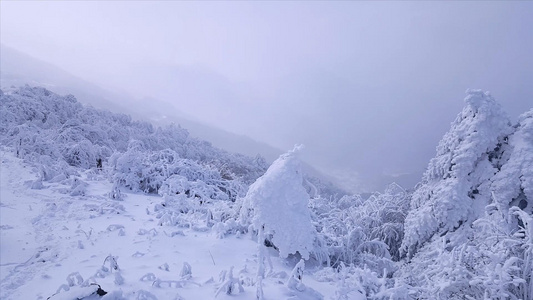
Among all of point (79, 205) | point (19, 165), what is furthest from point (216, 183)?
point (19, 165)

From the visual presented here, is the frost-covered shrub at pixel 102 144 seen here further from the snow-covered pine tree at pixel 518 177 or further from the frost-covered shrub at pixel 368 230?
the snow-covered pine tree at pixel 518 177

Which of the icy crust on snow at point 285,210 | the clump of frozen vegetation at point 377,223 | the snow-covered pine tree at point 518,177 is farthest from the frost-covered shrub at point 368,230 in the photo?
the snow-covered pine tree at point 518,177

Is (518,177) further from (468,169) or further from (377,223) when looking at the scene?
(377,223)

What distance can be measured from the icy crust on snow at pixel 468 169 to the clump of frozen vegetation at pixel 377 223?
20 mm

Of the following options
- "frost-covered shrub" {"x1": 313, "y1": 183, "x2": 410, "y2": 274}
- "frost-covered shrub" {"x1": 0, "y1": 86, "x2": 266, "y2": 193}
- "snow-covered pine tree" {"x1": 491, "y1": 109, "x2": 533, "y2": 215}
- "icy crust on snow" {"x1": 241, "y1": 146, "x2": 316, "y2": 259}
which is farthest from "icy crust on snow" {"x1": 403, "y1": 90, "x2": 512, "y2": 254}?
"frost-covered shrub" {"x1": 0, "y1": 86, "x2": 266, "y2": 193}

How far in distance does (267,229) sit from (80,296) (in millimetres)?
2934

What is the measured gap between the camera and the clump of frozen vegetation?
13.0 feet

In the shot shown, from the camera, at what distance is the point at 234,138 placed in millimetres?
80312

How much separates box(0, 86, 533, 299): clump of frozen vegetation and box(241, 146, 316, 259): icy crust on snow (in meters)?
0.02

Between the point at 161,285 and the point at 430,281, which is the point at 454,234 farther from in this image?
the point at 161,285

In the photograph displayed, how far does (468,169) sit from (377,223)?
299cm

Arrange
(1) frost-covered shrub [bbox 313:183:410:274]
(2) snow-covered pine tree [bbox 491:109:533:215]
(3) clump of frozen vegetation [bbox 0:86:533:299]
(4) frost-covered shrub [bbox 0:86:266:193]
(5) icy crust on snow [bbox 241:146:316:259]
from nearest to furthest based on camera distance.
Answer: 1. (3) clump of frozen vegetation [bbox 0:86:533:299]
2. (2) snow-covered pine tree [bbox 491:109:533:215]
3. (5) icy crust on snow [bbox 241:146:316:259]
4. (1) frost-covered shrub [bbox 313:183:410:274]
5. (4) frost-covered shrub [bbox 0:86:266:193]

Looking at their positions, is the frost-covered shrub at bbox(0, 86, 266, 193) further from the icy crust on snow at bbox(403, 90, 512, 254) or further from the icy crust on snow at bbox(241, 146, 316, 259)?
the icy crust on snow at bbox(403, 90, 512, 254)

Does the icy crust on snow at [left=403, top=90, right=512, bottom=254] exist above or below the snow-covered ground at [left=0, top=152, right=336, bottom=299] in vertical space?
above
